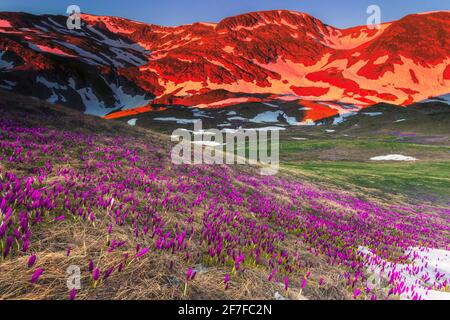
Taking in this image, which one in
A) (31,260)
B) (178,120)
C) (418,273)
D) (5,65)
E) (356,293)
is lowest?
(418,273)

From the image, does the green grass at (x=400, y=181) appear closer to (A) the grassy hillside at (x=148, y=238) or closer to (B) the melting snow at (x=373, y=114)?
(A) the grassy hillside at (x=148, y=238)

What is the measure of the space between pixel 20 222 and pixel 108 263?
149 centimetres

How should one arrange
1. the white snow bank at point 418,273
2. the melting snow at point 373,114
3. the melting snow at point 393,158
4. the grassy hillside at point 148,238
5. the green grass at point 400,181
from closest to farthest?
the grassy hillside at point 148,238 < the white snow bank at point 418,273 < the green grass at point 400,181 < the melting snow at point 393,158 < the melting snow at point 373,114

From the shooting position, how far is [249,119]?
14600cm

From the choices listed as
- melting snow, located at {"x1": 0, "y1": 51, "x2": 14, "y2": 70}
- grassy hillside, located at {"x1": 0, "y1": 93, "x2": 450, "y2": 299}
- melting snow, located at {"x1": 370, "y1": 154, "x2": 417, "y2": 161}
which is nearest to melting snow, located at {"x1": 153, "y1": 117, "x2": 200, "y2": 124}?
melting snow, located at {"x1": 370, "y1": 154, "x2": 417, "y2": 161}

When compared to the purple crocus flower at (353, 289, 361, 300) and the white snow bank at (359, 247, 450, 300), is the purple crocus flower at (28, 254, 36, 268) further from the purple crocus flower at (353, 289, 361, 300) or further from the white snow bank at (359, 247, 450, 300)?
the white snow bank at (359, 247, 450, 300)

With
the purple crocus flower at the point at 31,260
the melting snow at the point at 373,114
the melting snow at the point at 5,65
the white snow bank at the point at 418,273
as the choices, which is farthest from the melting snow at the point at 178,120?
the purple crocus flower at the point at 31,260

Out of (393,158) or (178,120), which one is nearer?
(393,158)

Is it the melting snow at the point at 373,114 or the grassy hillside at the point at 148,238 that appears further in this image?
the melting snow at the point at 373,114

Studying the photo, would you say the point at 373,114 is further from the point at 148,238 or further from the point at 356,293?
the point at 148,238

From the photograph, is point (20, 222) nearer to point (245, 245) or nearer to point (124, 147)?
point (245, 245)

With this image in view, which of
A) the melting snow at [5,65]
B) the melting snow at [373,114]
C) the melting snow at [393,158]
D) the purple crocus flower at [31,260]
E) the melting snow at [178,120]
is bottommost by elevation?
the melting snow at [393,158]

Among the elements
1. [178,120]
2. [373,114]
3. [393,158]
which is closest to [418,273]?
[393,158]

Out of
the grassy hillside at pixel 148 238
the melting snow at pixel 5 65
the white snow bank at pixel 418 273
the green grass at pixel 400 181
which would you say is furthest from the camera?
the melting snow at pixel 5 65
